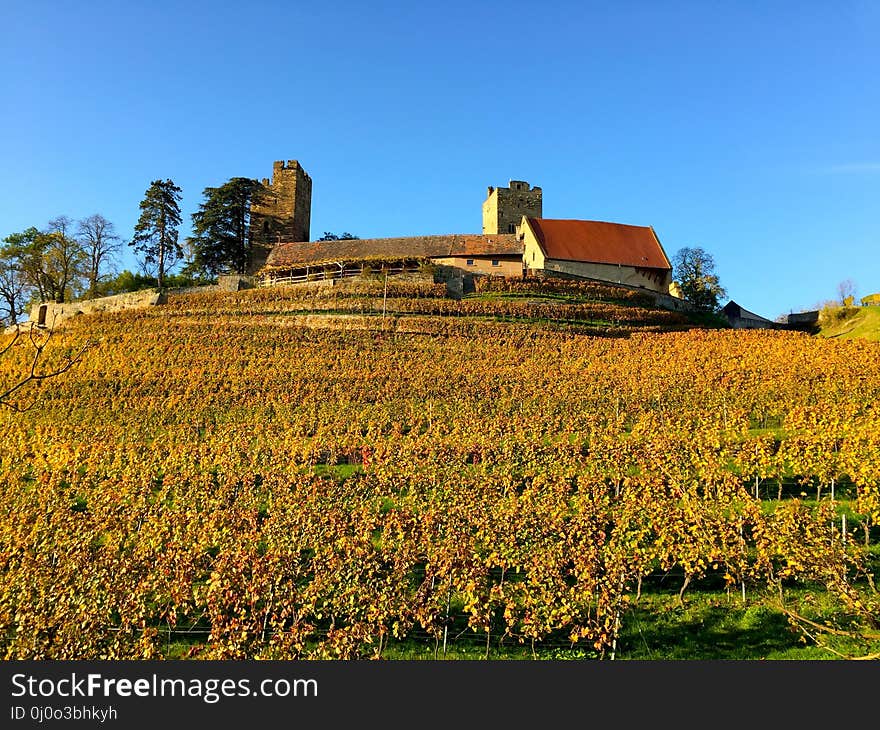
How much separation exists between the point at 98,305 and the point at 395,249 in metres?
21.8

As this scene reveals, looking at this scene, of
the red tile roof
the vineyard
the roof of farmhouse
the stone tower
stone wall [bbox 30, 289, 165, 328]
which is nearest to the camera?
the vineyard

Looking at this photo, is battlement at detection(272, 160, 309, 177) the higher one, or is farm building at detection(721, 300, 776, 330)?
battlement at detection(272, 160, 309, 177)

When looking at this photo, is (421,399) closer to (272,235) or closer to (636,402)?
(636,402)

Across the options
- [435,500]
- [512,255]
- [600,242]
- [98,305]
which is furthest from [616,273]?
[435,500]

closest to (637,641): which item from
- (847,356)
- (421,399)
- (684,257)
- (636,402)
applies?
(636,402)

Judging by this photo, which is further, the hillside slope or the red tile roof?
the red tile roof

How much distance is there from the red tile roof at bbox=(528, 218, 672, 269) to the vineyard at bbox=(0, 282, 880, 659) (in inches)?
728

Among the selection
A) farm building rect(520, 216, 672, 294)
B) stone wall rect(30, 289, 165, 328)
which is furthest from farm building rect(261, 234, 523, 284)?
stone wall rect(30, 289, 165, 328)

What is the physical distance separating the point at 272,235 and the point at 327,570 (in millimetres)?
50340

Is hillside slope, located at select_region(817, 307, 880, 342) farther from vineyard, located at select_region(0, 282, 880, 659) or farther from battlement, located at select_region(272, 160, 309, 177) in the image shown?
battlement, located at select_region(272, 160, 309, 177)

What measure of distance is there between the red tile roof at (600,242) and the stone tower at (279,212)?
2216cm

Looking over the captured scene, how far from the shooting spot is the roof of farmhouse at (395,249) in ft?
157

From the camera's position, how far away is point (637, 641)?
1068 centimetres

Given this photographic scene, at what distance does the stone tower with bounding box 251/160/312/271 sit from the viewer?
56.7 meters
